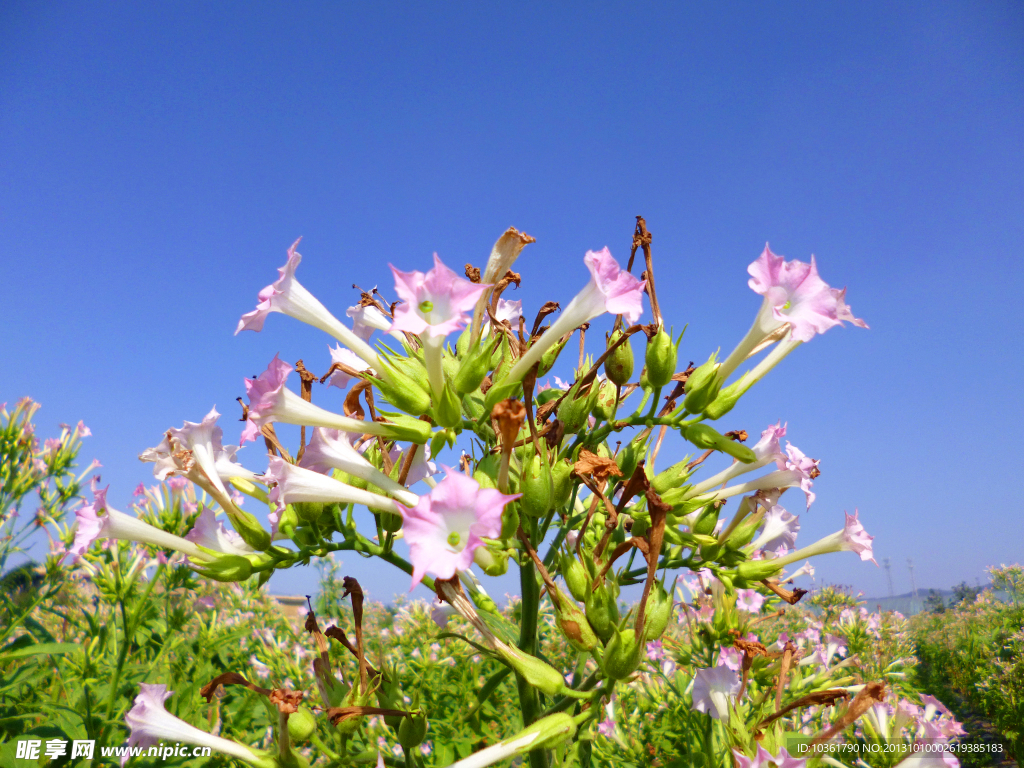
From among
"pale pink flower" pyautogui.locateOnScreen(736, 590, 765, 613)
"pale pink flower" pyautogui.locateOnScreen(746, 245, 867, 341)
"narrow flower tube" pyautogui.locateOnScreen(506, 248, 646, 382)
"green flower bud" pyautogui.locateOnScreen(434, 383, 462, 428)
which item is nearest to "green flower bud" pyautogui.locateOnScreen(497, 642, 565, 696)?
"green flower bud" pyautogui.locateOnScreen(434, 383, 462, 428)

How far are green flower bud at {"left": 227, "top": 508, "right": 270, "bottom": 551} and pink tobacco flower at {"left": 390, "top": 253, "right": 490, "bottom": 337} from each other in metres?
0.84

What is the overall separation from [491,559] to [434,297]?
25.5 inches

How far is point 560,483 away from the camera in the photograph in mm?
1436

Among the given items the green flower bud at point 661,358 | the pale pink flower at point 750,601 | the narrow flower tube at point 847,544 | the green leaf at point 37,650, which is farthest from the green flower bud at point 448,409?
the green leaf at point 37,650

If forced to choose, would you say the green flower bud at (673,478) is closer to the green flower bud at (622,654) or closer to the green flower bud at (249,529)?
the green flower bud at (622,654)

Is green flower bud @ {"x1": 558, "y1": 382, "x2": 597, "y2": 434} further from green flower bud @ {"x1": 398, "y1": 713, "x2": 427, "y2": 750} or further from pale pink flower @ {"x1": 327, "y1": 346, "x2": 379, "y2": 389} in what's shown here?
green flower bud @ {"x1": 398, "y1": 713, "x2": 427, "y2": 750}

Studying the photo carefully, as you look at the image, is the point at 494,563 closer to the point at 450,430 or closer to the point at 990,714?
the point at 450,430

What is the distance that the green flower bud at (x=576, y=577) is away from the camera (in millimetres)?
1369

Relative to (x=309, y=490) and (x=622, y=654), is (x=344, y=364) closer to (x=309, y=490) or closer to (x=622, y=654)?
(x=309, y=490)

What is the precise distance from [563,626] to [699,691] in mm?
1099

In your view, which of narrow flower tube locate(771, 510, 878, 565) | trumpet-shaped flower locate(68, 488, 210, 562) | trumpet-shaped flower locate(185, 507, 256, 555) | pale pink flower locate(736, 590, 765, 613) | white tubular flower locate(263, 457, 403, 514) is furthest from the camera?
pale pink flower locate(736, 590, 765, 613)

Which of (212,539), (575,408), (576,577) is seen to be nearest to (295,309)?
(212,539)

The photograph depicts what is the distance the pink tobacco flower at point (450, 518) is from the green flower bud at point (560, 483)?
388 millimetres

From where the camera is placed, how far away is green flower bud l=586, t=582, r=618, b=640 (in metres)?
1.34
